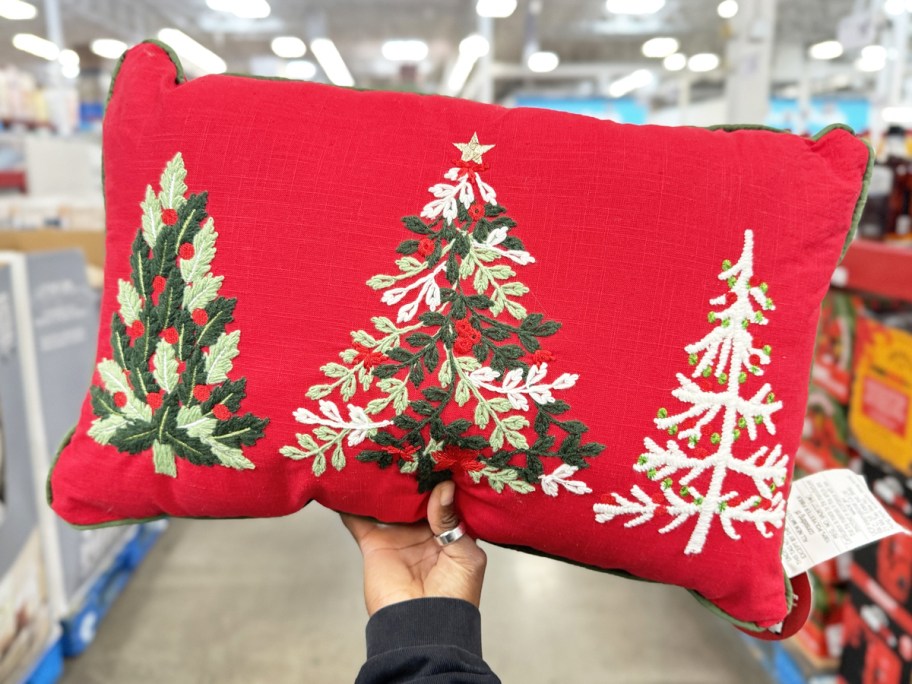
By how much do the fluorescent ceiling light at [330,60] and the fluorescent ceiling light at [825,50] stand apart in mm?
6271

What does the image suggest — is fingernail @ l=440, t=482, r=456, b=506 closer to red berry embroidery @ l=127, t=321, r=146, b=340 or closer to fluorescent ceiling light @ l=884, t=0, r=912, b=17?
red berry embroidery @ l=127, t=321, r=146, b=340

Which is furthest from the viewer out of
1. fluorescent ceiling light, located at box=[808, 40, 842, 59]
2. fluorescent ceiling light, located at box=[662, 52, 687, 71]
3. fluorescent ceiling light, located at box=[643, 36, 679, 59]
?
fluorescent ceiling light, located at box=[662, 52, 687, 71]

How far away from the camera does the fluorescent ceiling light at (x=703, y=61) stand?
977 cm

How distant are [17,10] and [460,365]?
26.5ft

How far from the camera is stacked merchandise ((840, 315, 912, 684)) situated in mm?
1311

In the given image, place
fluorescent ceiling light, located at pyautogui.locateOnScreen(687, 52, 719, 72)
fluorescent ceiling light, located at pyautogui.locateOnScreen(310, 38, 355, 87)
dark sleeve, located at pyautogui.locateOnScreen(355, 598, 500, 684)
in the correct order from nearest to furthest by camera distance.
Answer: dark sleeve, located at pyautogui.locateOnScreen(355, 598, 500, 684), fluorescent ceiling light, located at pyautogui.locateOnScreen(310, 38, 355, 87), fluorescent ceiling light, located at pyautogui.locateOnScreen(687, 52, 719, 72)

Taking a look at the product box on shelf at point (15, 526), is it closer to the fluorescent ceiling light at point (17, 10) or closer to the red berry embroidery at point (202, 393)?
the red berry embroidery at point (202, 393)

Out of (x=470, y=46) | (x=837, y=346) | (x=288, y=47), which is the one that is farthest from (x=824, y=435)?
(x=288, y=47)

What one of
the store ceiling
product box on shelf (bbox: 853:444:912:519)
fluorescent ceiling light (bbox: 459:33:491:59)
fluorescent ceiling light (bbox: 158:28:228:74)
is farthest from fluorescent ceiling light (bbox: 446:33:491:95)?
product box on shelf (bbox: 853:444:912:519)

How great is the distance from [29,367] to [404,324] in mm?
1387

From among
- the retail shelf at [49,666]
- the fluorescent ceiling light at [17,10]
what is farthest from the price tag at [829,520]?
the fluorescent ceiling light at [17,10]

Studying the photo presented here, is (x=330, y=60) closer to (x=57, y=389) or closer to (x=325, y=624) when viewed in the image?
(x=57, y=389)

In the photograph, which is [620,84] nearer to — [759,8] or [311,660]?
[759,8]

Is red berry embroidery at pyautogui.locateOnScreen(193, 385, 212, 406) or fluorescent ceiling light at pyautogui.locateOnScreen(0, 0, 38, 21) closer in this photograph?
red berry embroidery at pyautogui.locateOnScreen(193, 385, 212, 406)
